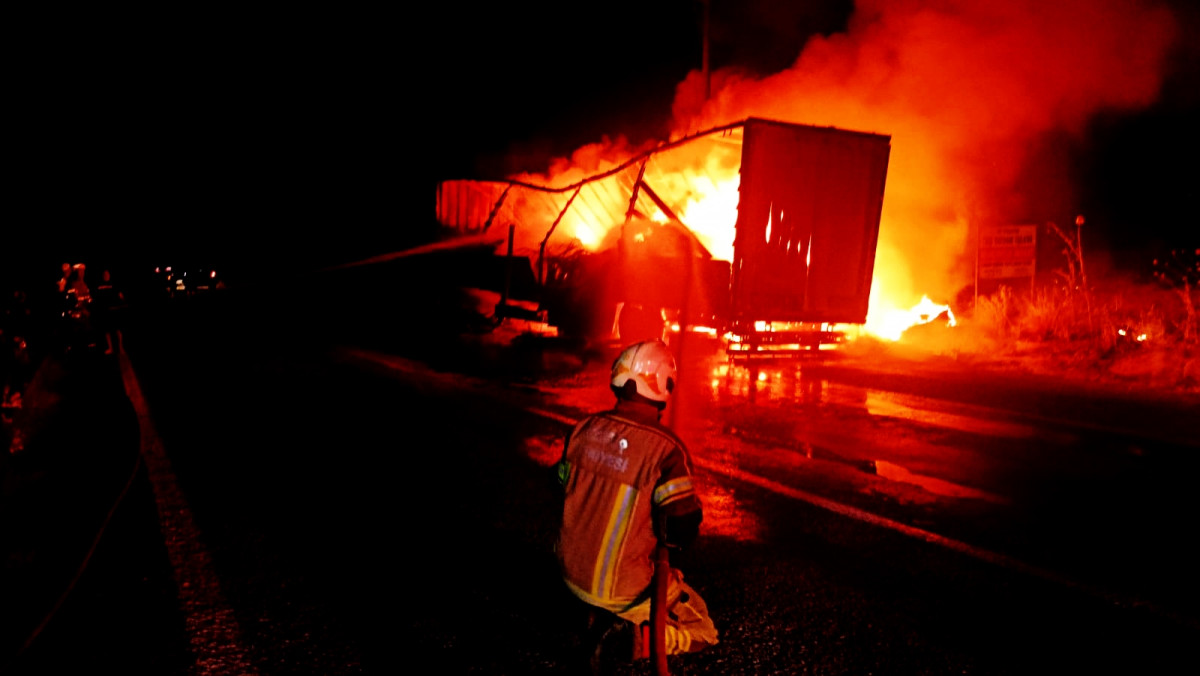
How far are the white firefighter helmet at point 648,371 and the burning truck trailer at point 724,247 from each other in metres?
7.48

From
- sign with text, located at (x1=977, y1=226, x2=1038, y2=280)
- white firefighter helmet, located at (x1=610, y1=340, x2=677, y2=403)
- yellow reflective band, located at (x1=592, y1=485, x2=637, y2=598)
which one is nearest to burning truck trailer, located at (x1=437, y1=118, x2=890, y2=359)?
sign with text, located at (x1=977, y1=226, x2=1038, y2=280)

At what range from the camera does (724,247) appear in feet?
40.6

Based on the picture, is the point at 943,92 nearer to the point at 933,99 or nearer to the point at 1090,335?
the point at 933,99

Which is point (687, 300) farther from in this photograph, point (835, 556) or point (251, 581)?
A: point (251, 581)

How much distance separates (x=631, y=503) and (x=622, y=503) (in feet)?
0.11

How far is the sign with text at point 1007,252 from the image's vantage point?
46.9ft

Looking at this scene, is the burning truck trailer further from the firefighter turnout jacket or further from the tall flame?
the firefighter turnout jacket

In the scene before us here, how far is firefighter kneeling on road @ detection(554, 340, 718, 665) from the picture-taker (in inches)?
101

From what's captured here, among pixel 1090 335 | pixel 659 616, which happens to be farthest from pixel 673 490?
pixel 1090 335

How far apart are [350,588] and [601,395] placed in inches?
215

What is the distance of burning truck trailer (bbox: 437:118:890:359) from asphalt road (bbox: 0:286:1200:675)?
279cm

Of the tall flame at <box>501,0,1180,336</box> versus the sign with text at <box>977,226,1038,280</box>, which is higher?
the tall flame at <box>501,0,1180,336</box>

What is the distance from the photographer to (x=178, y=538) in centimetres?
430

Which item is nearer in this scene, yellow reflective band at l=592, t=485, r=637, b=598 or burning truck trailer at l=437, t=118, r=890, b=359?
yellow reflective band at l=592, t=485, r=637, b=598
